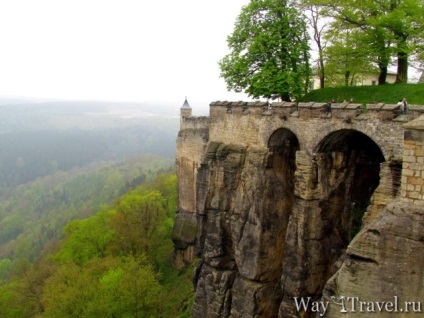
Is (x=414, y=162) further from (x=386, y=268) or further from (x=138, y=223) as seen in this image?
(x=138, y=223)

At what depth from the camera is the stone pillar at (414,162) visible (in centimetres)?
1142

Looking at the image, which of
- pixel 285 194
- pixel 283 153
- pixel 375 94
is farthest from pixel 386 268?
pixel 375 94

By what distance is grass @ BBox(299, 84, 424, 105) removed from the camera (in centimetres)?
1977

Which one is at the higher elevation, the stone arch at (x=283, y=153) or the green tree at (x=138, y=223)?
the stone arch at (x=283, y=153)

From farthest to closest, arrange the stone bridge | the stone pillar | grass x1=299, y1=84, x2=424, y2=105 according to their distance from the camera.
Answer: grass x1=299, y1=84, x2=424, y2=105 < the stone bridge < the stone pillar

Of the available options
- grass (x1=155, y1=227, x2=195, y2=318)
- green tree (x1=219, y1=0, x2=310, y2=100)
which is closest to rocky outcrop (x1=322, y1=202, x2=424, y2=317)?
green tree (x1=219, y1=0, x2=310, y2=100)

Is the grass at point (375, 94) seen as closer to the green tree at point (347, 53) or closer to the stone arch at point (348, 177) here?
the green tree at point (347, 53)

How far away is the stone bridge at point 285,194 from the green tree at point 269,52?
257cm

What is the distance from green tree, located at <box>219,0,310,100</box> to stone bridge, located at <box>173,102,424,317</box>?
101 inches

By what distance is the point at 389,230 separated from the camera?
465 inches

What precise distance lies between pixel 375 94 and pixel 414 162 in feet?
36.1

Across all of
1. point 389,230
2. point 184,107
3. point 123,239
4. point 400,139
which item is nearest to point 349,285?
point 389,230

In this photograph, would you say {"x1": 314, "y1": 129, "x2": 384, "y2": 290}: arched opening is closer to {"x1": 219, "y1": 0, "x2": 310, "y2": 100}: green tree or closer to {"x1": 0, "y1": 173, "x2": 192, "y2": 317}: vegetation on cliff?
{"x1": 219, "y1": 0, "x2": 310, "y2": 100}: green tree

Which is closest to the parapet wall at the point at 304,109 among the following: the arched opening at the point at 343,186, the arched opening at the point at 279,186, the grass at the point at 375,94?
the arched opening at the point at 279,186
